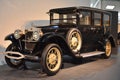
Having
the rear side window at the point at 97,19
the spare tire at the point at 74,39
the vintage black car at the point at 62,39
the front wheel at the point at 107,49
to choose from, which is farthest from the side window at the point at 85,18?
the front wheel at the point at 107,49

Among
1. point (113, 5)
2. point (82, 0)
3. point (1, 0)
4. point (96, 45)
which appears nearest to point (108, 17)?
point (96, 45)

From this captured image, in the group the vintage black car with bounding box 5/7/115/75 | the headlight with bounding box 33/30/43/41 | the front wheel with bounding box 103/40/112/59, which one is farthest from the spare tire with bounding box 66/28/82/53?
the front wheel with bounding box 103/40/112/59

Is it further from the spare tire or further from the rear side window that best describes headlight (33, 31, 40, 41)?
the rear side window

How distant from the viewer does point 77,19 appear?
200 inches

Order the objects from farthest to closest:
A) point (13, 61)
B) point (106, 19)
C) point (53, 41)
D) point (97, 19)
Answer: point (106, 19)
point (97, 19)
point (13, 61)
point (53, 41)

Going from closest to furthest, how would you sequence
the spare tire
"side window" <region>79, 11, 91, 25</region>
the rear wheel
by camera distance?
the spare tire, the rear wheel, "side window" <region>79, 11, 91, 25</region>

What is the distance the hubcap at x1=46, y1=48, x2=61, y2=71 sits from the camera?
4129 mm

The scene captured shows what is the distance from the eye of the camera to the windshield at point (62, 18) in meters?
5.19

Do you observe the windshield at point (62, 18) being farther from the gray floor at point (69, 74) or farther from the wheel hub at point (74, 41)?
the gray floor at point (69, 74)

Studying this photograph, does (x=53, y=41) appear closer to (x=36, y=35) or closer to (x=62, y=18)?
(x=36, y=35)

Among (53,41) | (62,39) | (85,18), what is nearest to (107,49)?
(85,18)

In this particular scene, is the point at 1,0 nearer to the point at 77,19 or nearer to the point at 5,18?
the point at 5,18

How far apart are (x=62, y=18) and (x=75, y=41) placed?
37.8 inches

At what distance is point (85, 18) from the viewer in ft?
17.6
